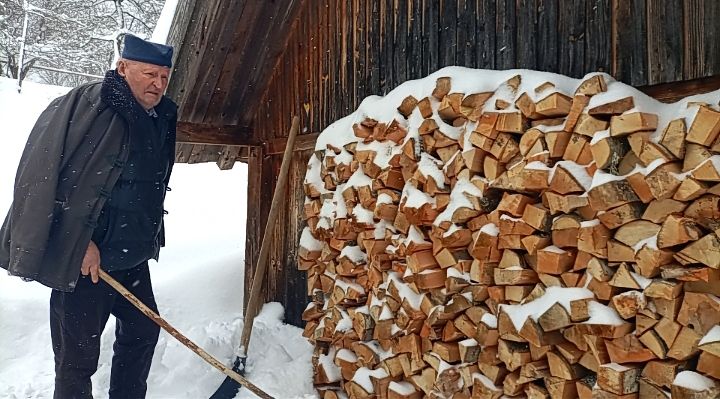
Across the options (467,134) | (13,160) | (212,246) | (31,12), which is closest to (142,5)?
(31,12)

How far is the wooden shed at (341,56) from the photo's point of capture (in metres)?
2.35

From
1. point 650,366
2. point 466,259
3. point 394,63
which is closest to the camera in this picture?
point 650,366

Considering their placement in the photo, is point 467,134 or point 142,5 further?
point 142,5

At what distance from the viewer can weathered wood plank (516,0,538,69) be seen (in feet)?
9.16

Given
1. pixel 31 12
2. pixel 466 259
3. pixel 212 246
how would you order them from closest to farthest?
1. pixel 466 259
2. pixel 212 246
3. pixel 31 12

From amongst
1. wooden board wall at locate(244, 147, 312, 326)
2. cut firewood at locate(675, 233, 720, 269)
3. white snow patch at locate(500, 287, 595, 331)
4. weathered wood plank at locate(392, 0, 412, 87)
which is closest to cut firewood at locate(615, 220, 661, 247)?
cut firewood at locate(675, 233, 720, 269)

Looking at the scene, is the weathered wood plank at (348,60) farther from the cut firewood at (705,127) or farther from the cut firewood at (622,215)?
the cut firewood at (705,127)

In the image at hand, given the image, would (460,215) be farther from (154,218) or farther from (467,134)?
(154,218)

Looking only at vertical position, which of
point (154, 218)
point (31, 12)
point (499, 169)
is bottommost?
point (154, 218)

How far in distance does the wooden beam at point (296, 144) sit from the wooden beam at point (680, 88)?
237 cm

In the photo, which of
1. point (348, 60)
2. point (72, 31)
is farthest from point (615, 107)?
point (72, 31)

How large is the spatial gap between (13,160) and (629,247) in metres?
12.9

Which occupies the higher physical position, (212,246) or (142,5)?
(142,5)

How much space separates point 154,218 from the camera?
3162 mm
